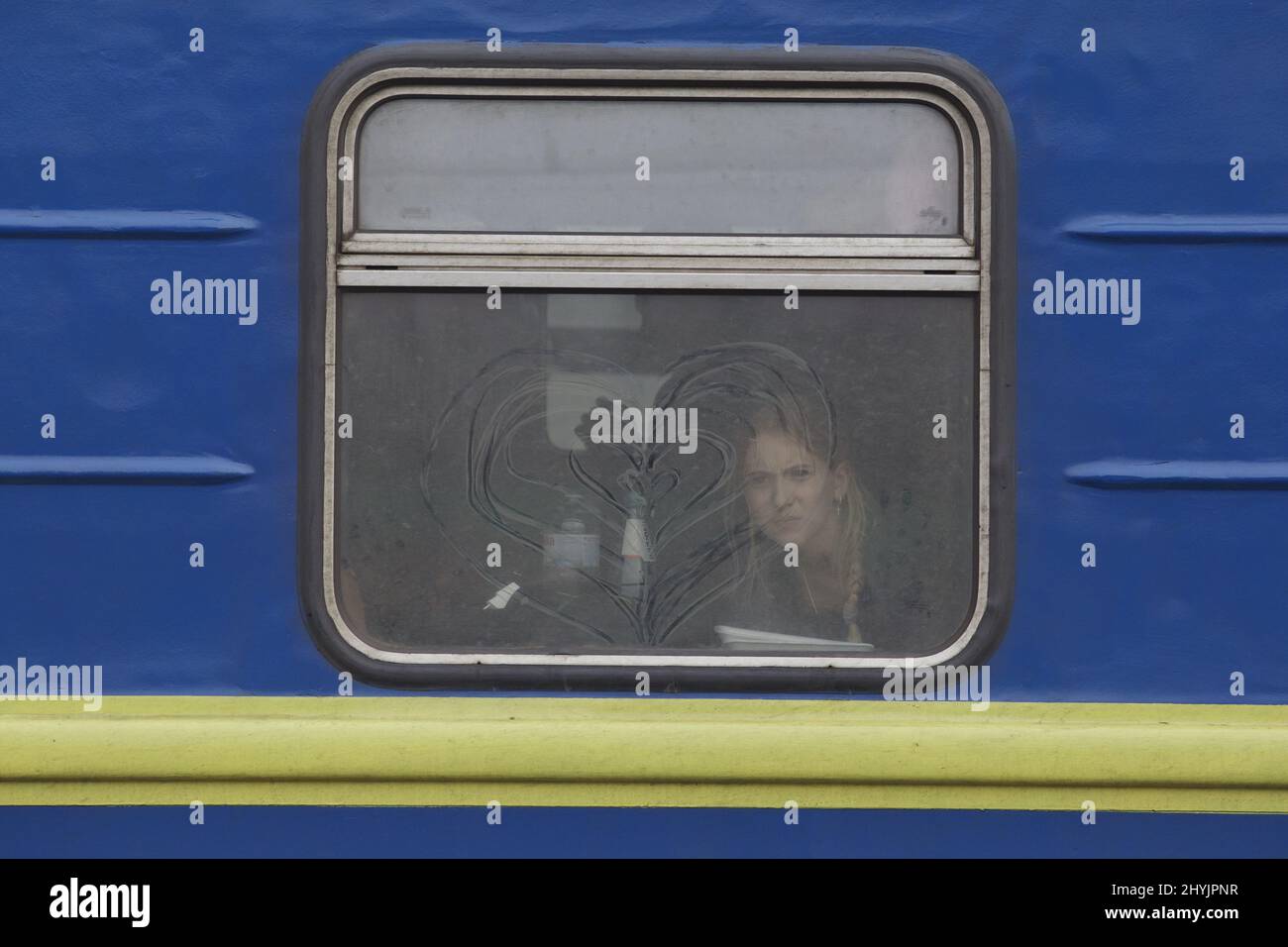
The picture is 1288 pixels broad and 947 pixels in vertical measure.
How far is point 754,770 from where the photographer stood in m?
1.88

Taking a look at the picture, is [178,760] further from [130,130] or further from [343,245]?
[130,130]

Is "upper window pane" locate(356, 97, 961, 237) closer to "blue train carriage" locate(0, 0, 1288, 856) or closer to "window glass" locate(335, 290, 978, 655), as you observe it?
"blue train carriage" locate(0, 0, 1288, 856)

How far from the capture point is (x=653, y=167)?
1.93 m

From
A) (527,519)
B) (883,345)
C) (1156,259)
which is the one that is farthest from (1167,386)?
(527,519)

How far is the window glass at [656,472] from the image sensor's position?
1.93 m

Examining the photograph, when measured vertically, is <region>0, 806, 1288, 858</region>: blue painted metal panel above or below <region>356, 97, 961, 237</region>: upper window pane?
below

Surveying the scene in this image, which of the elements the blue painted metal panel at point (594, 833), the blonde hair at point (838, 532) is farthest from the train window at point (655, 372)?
the blue painted metal panel at point (594, 833)

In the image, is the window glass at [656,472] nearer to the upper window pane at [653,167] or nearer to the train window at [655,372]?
the train window at [655,372]

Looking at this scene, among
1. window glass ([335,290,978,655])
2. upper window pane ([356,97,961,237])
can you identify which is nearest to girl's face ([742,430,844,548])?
window glass ([335,290,978,655])

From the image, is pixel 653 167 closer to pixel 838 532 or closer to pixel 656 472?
pixel 656 472

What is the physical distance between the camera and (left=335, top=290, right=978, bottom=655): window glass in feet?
6.34

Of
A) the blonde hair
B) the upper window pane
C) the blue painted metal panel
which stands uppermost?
the upper window pane
